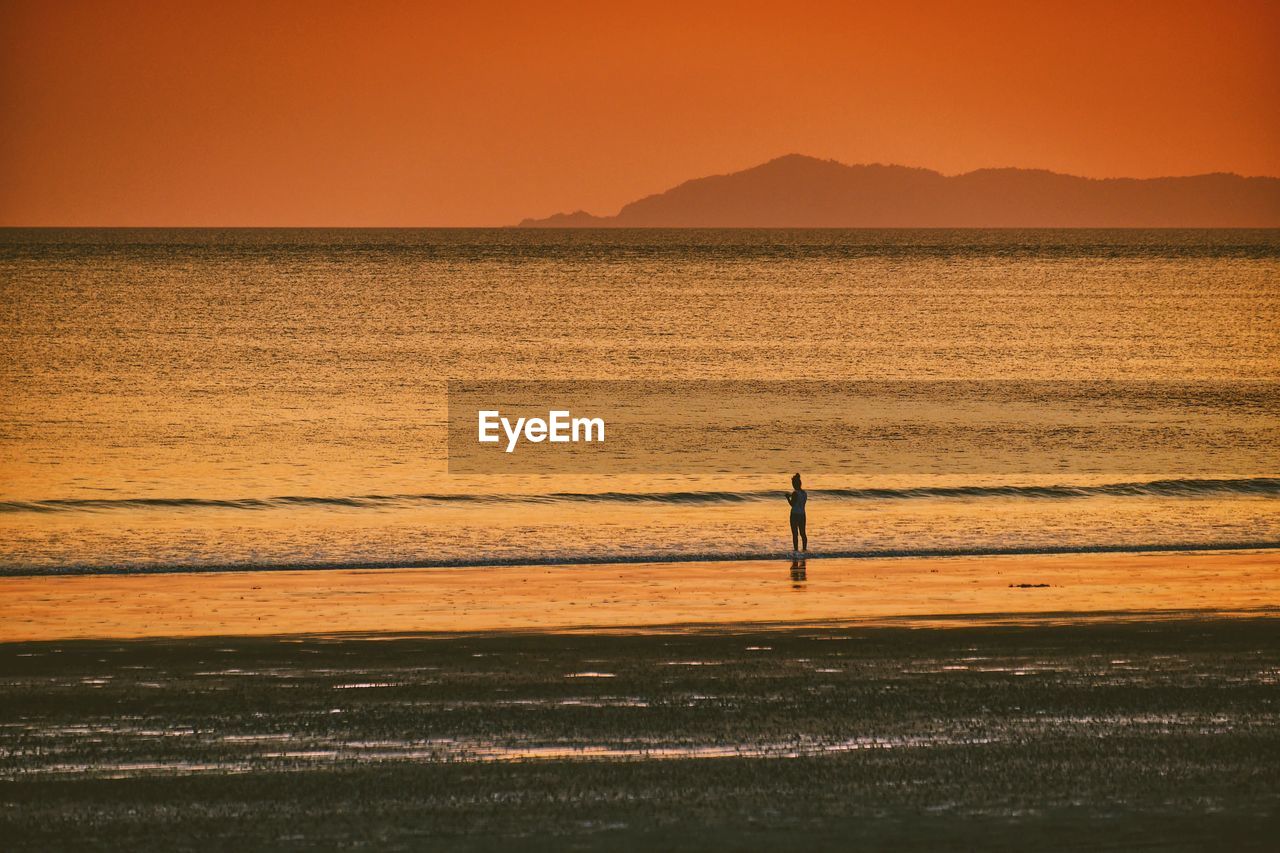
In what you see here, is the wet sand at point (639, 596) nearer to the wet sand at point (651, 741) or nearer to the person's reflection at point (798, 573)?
the person's reflection at point (798, 573)

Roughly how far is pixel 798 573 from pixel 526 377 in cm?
6735

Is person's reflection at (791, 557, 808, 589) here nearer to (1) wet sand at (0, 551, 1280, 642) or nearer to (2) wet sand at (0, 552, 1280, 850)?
(1) wet sand at (0, 551, 1280, 642)

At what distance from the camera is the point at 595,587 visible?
24547 millimetres

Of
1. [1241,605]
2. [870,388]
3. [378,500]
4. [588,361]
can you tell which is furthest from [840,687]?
[588,361]

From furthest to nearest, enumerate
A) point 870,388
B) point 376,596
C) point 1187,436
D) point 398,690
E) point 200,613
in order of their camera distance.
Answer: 1. point 870,388
2. point 1187,436
3. point 376,596
4. point 200,613
5. point 398,690

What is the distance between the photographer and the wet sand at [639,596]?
21.1 metres

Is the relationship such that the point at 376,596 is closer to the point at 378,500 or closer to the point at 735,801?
the point at 735,801

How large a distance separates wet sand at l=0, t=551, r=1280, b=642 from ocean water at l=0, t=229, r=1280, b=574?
203cm

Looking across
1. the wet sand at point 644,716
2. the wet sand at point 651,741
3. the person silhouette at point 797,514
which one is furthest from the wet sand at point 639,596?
the wet sand at point 651,741

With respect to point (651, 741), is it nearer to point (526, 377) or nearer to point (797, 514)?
point (797, 514)

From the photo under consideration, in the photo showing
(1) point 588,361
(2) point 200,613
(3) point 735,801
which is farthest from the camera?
(1) point 588,361

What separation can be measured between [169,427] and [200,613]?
43.5 m

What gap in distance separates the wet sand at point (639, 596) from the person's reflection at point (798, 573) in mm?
109

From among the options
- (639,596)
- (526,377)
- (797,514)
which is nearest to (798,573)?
(797,514)
